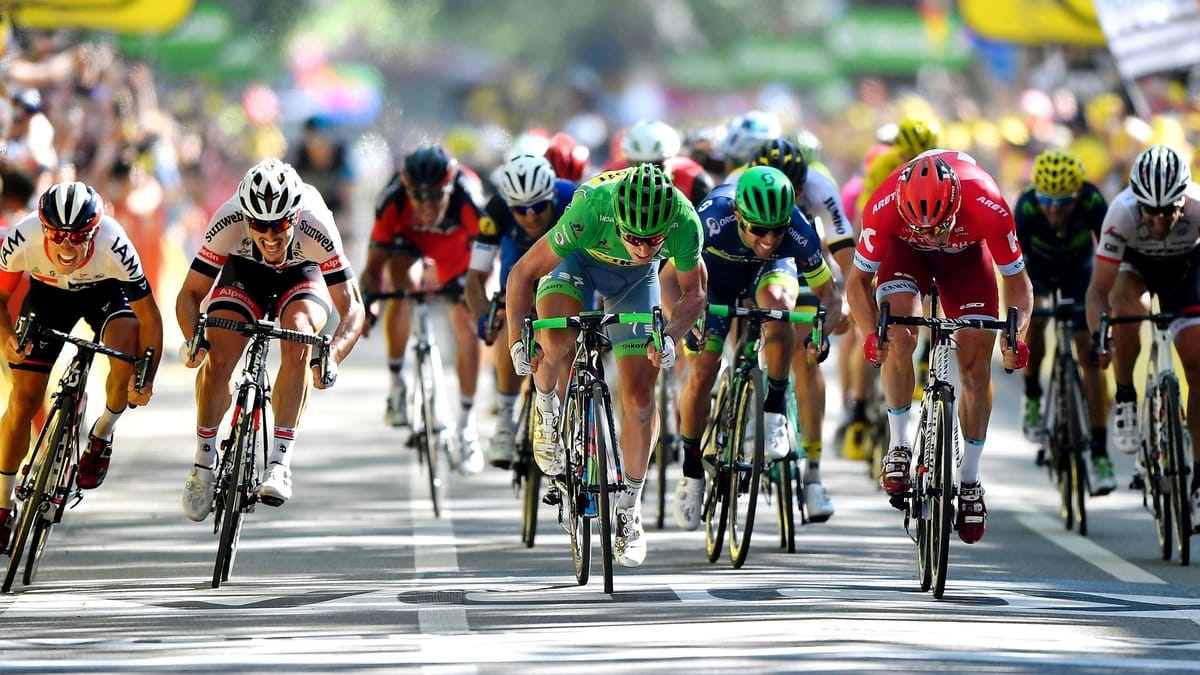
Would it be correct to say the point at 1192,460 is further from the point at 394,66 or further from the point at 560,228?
the point at 394,66

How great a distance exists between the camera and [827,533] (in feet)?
40.9

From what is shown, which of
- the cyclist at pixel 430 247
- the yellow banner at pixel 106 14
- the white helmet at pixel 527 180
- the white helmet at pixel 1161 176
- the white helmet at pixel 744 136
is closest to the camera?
the white helmet at pixel 1161 176

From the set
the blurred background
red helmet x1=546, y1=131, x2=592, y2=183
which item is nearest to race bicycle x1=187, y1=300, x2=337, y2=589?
red helmet x1=546, y1=131, x2=592, y2=183

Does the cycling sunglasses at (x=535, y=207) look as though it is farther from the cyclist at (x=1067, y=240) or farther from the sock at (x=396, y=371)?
the cyclist at (x=1067, y=240)

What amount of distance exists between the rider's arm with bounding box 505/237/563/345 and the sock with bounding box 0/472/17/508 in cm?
238

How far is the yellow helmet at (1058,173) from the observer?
12.7 m

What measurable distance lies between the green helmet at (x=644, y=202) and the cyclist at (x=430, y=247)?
3.63m

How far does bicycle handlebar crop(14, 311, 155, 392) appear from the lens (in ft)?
33.2

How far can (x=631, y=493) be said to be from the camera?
403 inches

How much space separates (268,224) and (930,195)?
2.89 meters

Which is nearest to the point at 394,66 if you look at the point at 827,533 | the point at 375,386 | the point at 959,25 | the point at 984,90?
the point at 959,25

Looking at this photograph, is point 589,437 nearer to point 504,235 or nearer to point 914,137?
point 504,235

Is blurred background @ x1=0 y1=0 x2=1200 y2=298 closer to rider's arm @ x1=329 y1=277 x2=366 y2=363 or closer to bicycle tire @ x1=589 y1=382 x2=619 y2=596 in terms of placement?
rider's arm @ x1=329 y1=277 x2=366 y2=363

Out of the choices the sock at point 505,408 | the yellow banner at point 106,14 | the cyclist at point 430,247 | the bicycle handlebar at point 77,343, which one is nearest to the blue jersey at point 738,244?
the sock at point 505,408
